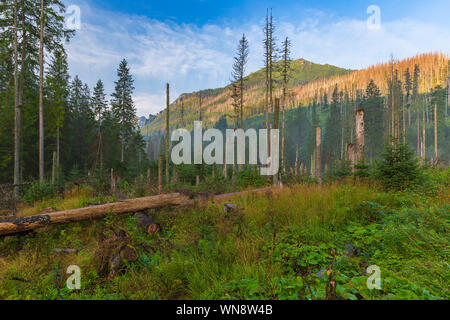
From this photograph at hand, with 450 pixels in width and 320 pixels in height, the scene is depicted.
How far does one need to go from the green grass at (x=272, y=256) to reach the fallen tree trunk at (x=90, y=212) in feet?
1.35

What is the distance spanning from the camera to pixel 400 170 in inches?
240

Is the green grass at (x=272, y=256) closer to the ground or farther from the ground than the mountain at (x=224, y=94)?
closer to the ground

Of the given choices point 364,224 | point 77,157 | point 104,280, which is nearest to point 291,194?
point 364,224

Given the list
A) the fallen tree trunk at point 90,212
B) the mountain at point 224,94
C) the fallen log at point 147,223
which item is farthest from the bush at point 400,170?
the mountain at point 224,94

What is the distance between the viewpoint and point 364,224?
4152 mm

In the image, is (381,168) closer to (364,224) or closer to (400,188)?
(400,188)

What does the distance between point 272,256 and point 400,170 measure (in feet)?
20.8

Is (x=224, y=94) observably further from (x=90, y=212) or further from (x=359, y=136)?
(x=90, y=212)

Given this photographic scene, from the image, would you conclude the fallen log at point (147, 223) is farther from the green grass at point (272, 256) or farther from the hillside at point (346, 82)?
the hillside at point (346, 82)

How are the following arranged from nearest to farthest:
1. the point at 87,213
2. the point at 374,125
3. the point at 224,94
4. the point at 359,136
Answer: the point at 87,213 → the point at 359,136 → the point at 374,125 → the point at 224,94

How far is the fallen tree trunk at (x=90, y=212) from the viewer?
170 inches

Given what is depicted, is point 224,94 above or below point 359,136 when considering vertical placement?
above

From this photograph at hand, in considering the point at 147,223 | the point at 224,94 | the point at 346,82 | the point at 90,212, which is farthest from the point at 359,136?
the point at 224,94
